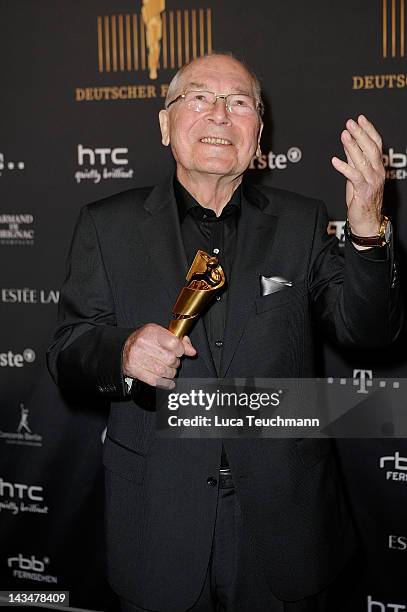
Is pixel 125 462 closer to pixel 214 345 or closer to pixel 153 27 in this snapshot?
pixel 214 345

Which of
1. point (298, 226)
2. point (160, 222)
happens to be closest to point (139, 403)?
point (160, 222)

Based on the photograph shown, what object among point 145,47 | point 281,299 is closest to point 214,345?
point 281,299

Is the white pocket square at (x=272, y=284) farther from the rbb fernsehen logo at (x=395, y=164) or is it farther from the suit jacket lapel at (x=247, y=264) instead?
the rbb fernsehen logo at (x=395, y=164)

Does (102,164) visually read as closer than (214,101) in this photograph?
No

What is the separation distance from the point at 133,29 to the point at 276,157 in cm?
84

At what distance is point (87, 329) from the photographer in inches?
71.7

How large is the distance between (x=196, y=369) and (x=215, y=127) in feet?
2.17

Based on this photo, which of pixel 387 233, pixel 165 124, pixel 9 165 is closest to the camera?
pixel 387 233

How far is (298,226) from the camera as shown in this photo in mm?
1926

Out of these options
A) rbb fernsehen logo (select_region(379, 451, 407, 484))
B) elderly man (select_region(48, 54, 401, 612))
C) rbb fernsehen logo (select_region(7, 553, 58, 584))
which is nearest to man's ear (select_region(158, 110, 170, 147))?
elderly man (select_region(48, 54, 401, 612))

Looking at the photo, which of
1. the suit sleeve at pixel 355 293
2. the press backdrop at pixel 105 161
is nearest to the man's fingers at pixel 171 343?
the suit sleeve at pixel 355 293

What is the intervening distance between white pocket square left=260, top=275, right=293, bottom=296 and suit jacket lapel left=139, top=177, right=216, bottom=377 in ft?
0.64

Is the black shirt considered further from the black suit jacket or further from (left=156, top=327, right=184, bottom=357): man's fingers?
(left=156, top=327, right=184, bottom=357): man's fingers

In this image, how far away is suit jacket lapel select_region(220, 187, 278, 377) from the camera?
1.76 m
